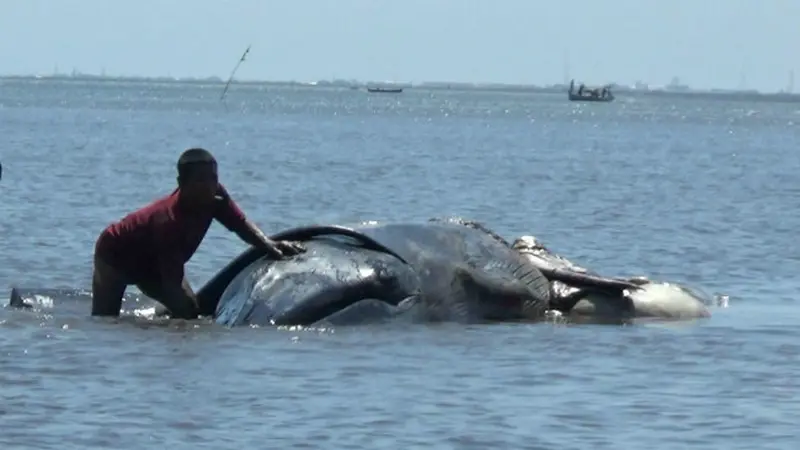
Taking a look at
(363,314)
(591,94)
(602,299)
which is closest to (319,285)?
(363,314)

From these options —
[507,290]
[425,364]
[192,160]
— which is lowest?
[425,364]

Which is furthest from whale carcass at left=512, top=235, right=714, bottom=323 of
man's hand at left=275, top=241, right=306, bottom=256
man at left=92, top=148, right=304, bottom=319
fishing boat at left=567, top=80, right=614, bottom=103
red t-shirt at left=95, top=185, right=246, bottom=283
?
fishing boat at left=567, top=80, right=614, bottom=103

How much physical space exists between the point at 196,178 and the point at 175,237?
16.3 inches

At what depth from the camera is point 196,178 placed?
14.2 metres

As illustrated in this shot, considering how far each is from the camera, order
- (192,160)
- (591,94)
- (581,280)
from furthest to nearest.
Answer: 1. (591,94)
2. (581,280)
3. (192,160)

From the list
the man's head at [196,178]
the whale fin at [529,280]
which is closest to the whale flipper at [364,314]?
the whale fin at [529,280]

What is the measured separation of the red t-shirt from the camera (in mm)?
14328

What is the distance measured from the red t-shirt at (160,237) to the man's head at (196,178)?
11 cm

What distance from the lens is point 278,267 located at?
46.4 ft

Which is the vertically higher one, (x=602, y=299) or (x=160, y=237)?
(x=160, y=237)

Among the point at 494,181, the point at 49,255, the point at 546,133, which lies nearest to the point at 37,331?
the point at 49,255

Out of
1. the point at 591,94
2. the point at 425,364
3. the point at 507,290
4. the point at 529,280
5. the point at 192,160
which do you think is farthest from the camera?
the point at 591,94

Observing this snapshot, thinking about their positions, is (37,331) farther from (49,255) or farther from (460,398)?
(49,255)

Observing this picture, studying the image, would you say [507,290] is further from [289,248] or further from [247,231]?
[247,231]
